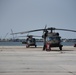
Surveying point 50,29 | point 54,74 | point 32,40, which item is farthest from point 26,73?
point 32,40

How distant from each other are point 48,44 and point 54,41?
1.06 m

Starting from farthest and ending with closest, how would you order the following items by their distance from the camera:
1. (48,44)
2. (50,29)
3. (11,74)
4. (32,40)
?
(32,40), (50,29), (48,44), (11,74)

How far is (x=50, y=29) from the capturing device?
4950 centimetres

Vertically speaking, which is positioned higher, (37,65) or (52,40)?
(52,40)

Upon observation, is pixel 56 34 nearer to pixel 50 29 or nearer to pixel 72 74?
pixel 50 29

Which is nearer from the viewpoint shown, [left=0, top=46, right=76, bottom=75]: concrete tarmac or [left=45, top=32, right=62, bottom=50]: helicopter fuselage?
[left=0, top=46, right=76, bottom=75]: concrete tarmac

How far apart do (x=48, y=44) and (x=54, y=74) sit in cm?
3030

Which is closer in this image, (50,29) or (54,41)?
(54,41)

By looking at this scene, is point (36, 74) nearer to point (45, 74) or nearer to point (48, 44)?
point (45, 74)

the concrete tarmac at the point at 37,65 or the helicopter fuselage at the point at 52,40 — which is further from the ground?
the helicopter fuselage at the point at 52,40

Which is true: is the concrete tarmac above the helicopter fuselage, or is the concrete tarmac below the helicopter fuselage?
below

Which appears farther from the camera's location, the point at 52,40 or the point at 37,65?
the point at 52,40

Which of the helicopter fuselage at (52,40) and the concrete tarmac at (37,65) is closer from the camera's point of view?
the concrete tarmac at (37,65)

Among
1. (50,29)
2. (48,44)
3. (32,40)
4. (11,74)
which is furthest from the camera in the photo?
(32,40)
